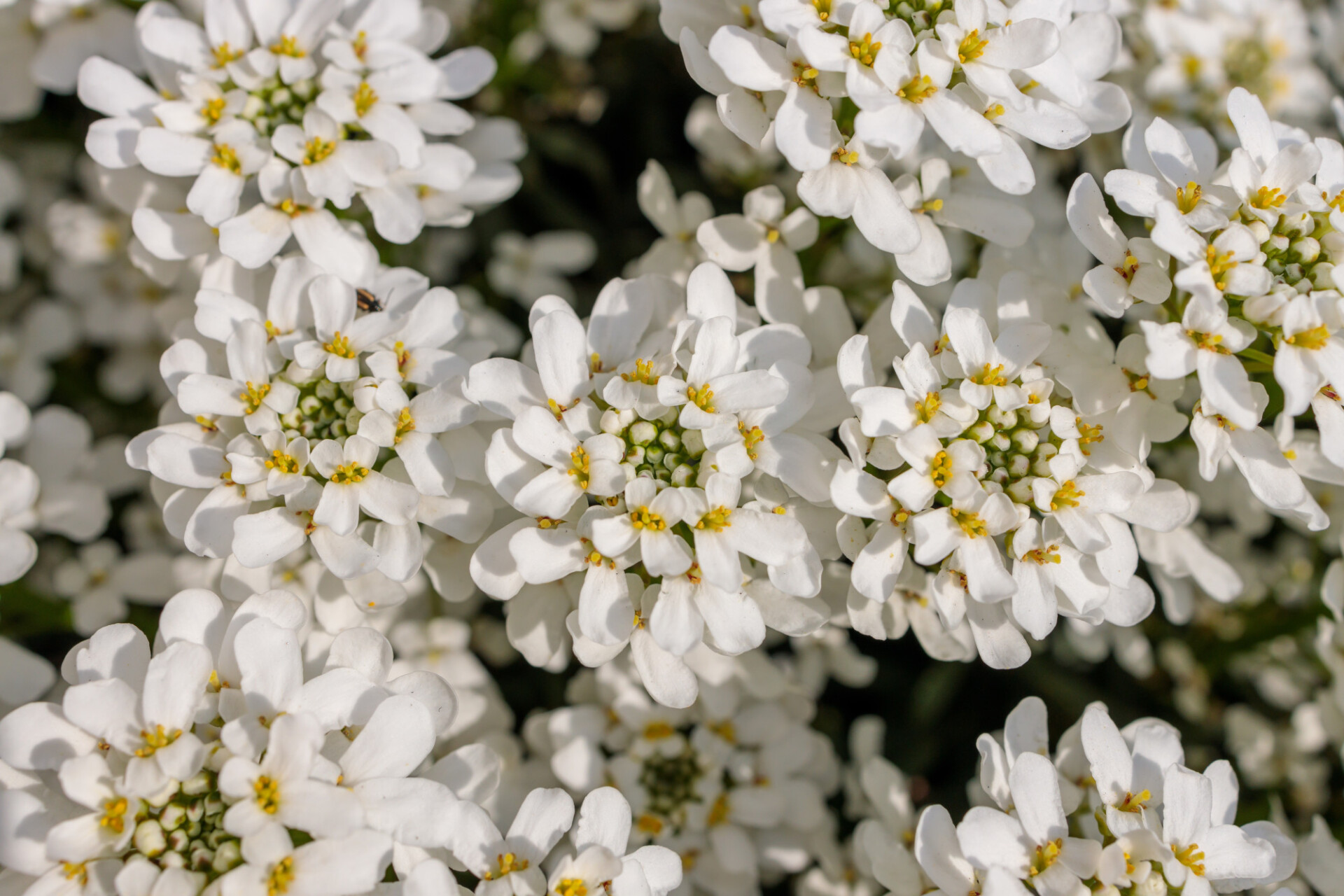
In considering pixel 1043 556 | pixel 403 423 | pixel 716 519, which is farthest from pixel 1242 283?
pixel 403 423

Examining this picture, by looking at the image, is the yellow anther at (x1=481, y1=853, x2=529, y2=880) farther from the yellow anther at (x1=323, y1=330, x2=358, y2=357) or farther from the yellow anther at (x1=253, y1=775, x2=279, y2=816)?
the yellow anther at (x1=323, y1=330, x2=358, y2=357)

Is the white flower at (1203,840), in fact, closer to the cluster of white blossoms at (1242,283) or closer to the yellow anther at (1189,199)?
the cluster of white blossoms at (1242,283)

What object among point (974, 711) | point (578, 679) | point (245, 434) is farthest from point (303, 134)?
point (974, 711)

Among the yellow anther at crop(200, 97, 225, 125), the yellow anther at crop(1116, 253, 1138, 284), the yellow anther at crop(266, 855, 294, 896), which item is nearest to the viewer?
the yellow anther at crop(266, 855, 294, 896)

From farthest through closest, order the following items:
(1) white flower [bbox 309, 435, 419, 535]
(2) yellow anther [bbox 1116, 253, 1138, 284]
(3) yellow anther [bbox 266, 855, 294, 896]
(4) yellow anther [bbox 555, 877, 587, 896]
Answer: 1. (2) yellow anther [bbox 1116, 253, 1138, 284]
2. (1) white flower [bbox 309, 435, 419, 535]
3. (4) yellow anther [bbox 555, 877, 587, 896]
4. (3) yellow anther [bbox 266, 855, 294, 896]

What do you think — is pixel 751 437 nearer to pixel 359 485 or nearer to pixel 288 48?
pixel 359 485

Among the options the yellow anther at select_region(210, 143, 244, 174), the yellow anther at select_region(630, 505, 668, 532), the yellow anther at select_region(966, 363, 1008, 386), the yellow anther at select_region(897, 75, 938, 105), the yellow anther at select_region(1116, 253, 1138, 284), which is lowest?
the yellow anther at select_region(630, 505, 668, 532)

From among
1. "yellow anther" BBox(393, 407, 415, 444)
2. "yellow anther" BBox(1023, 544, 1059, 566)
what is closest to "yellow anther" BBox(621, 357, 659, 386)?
"yellow anther" BBox(393, 407, 415, 444)
